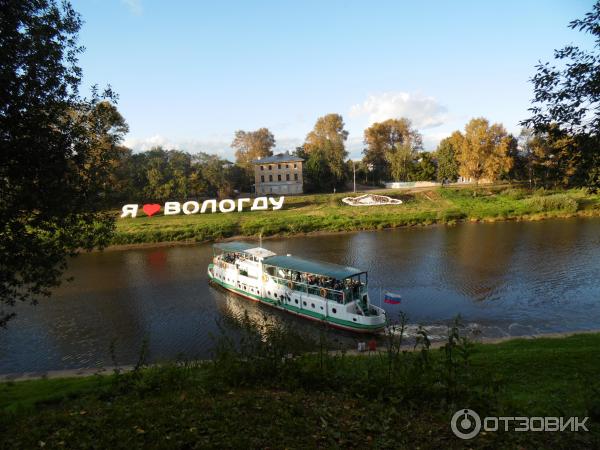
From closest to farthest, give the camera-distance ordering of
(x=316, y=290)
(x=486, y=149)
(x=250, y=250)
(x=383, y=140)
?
1. (x=316, y=290)
2. (x=250, y=250)
3. (x=486, y=149)
4. (x=383, y=140)

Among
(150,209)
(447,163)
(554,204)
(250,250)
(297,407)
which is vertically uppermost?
(447,163)

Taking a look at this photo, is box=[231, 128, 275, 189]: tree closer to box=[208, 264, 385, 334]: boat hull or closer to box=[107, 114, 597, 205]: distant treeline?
box=[107, 114, 597, 205]: distant treeline

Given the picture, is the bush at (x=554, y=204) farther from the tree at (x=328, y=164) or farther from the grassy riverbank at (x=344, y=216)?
the tree at (x=328, y=164)

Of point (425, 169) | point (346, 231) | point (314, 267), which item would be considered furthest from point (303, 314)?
point (425, 169)

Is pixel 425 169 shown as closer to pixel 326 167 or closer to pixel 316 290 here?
pixel 326 167

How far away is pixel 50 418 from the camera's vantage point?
10.5 meters

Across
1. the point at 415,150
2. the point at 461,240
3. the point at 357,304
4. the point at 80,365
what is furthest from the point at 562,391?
the point at 415,150

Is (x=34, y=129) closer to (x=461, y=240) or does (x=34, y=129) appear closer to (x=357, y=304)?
(x=357, y=304)

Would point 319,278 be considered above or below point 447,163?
below

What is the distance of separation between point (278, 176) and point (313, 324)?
7221 cm

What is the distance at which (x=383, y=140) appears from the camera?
116 metres

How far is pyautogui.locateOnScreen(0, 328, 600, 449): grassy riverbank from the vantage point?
28.4 feet

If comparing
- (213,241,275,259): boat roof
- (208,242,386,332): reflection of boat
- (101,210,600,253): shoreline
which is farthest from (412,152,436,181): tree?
(213,241,275,259): boat roof

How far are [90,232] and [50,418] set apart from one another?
22.3ft
